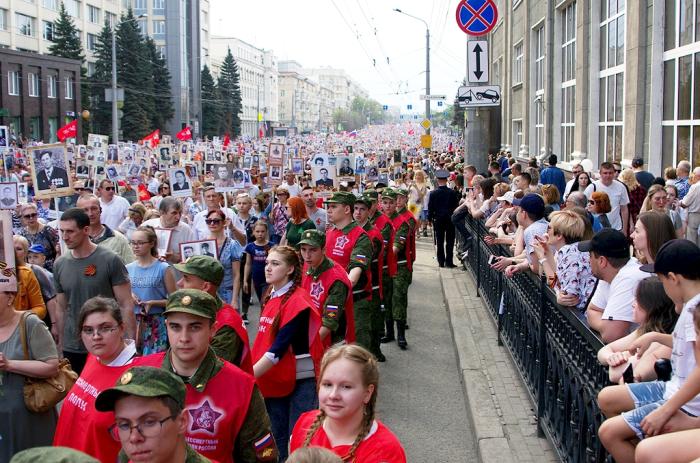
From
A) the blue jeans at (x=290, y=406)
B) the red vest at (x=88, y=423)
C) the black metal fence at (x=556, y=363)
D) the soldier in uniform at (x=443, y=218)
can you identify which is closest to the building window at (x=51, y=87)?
the soldier in uniform at (x=443, y=218)

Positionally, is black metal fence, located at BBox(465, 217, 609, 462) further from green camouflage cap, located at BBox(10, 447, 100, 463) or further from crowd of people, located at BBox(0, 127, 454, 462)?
green camouflage cap, located at BBox(10, 447, 100, 463)

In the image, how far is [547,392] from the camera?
245 inches

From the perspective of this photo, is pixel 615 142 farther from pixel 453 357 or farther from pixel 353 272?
pixel 353 272

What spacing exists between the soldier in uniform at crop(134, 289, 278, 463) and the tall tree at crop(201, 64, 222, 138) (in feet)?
301

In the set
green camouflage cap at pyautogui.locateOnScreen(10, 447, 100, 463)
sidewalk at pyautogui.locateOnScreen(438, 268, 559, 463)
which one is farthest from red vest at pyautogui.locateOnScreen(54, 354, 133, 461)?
sidewalk at pyautogui.locateOnScreen(438, 268, 559, 463)

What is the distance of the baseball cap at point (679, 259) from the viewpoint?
3822 mm

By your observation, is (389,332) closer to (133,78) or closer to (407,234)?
(407,234)

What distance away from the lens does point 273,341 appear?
5473 mm

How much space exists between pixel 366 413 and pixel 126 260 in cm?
507

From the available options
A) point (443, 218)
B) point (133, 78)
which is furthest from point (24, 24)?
point (443, 218)

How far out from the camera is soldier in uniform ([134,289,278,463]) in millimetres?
3723

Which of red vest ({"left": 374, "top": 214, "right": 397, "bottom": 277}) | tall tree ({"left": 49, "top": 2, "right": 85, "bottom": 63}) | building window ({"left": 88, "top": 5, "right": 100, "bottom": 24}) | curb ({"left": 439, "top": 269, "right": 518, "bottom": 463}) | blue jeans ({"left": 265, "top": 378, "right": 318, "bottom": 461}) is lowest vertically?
curb ({"left": 439, "top": 269, "right": 518, "bottom": 463})

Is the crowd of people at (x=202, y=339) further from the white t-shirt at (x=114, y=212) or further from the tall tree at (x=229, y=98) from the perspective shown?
the tall tree at (x=229, y=98)

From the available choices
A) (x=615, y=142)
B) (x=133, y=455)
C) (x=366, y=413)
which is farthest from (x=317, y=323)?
(x=615, y=142)
